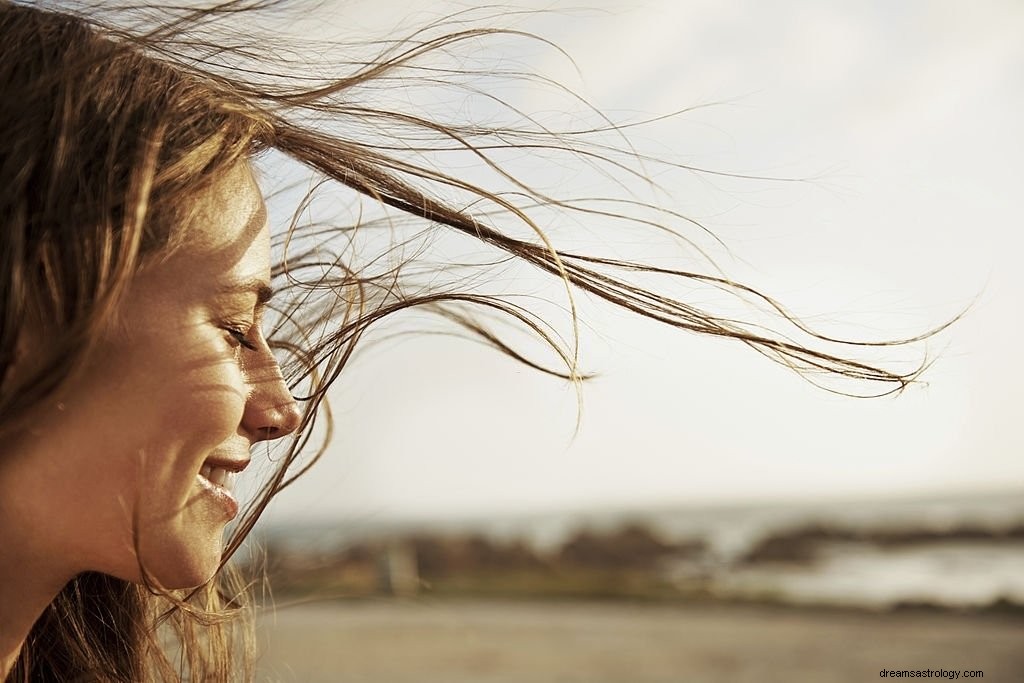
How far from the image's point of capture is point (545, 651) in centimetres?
905

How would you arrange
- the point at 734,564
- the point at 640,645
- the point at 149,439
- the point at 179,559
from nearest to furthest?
the point at 149,439 < the point at 179,559 < the point at 640,645 < the point at 734,564

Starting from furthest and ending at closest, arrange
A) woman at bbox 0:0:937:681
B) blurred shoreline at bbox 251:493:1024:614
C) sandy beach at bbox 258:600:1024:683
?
1. blurred shoreline at bbox 251:493:1024:614
2. sandy beach at bbox 258:600:1024:683
3. woman at bbox 0:0:937:681

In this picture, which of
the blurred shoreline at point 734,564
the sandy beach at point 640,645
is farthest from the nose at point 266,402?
the sandy beach at point 640,645

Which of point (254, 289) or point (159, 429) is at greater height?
point (254, 289)

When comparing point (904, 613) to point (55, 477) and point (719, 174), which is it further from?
point (55, 477)

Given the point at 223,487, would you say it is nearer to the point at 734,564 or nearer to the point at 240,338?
the point at 240,338

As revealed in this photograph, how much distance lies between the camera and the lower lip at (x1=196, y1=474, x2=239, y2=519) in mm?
1833

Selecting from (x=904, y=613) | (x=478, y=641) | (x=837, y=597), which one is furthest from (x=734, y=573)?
(x=478, y=641)

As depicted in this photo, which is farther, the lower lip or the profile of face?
the lower lip

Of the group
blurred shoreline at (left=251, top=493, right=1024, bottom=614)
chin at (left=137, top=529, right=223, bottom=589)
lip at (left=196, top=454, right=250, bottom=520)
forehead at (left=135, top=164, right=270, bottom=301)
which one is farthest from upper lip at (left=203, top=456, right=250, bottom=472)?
blurred shoreline at (left=251, top=493, right=1024, bottom=614)

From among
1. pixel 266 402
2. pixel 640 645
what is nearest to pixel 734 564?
pixel 640 645

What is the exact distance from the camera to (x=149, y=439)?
1708mm

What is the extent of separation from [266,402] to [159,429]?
25 cm

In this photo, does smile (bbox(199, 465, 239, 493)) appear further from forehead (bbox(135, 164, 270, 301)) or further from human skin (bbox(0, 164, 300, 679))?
forehead (bbox(135, 164, 270, 301))
